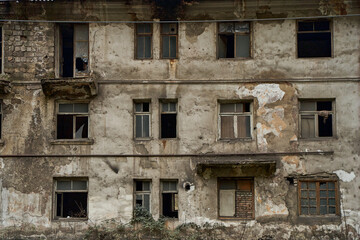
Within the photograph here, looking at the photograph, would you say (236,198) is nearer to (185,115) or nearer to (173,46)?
(185,115)

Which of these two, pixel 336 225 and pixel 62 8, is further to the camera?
pixel 62 8

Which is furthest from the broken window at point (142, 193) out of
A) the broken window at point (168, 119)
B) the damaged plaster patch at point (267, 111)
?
the damaged plaster patch at point (267, 111)

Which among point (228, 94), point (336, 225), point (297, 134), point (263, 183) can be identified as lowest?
point (336, 225)

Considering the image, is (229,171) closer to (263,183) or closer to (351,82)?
(263,183)

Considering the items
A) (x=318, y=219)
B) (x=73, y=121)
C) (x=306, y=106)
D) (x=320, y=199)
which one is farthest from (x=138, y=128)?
(x=318, y=219)

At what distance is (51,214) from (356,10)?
42.0 ft

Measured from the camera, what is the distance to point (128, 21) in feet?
56.9

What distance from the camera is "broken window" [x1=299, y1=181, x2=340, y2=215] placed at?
16422 millimetres

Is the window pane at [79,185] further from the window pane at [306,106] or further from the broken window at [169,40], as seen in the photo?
the window pane at [306,106]

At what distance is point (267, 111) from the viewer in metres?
16.8

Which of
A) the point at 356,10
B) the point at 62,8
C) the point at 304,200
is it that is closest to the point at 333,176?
the point at 304,200

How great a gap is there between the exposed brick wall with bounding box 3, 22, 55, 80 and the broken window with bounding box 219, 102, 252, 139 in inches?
249

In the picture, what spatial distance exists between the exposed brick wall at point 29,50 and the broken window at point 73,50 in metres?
0.51

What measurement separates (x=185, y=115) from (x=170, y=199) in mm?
2993
